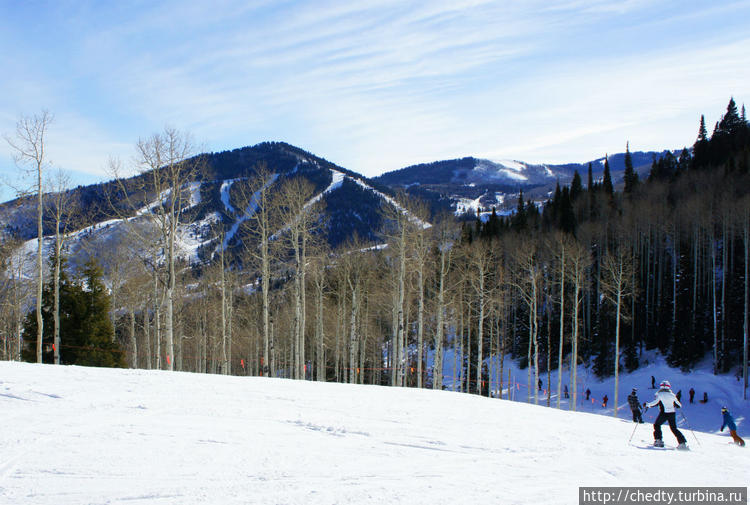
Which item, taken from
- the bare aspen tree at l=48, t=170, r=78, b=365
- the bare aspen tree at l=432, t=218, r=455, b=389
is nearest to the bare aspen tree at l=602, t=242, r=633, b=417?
the bare aspen tree at l=432, t=218, r=455, b=389

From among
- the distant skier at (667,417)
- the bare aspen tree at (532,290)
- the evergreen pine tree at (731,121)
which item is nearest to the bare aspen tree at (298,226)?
the distant skier at (667,417)

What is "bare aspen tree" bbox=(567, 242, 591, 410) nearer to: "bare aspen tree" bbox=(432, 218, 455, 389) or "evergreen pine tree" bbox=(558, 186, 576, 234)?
"bare aspen tree" bbox=(432, 218, 455, 389)

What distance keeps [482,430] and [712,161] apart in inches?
3432

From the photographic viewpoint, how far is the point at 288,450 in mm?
8211

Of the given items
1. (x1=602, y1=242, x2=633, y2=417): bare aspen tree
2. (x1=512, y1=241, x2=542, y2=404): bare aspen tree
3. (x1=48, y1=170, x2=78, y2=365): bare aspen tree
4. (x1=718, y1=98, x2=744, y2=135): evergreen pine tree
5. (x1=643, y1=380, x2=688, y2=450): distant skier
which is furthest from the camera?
(x1=718, y1=98, x2=744, y2=135): evergreen pine tree

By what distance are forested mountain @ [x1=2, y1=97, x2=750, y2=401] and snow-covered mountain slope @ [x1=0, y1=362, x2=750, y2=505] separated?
869 cm

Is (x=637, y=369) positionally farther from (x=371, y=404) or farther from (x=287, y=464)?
(x=287, y=464)

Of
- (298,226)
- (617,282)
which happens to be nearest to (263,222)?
(298,226)

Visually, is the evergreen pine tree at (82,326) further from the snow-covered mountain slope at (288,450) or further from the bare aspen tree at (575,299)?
the bare aspen tree at (575,299)

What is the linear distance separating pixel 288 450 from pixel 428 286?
1317 inches

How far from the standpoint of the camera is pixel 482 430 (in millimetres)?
11102

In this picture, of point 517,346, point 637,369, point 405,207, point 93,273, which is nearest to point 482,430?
point 405,207

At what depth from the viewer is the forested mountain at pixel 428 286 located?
25922 millimetres

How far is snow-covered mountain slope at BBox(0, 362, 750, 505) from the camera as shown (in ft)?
20.6
